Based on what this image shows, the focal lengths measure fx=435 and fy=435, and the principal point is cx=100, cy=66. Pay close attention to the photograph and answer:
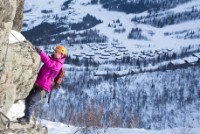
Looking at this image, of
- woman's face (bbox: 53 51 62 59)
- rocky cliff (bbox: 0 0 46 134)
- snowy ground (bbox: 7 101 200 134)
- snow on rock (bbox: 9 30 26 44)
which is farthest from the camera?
snowy ground (bbox: 7 101 200 134)

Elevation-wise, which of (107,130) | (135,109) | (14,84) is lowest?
(135,109)

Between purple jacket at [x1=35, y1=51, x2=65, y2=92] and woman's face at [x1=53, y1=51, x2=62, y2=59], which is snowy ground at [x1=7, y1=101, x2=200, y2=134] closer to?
purple jacket at [x1=35, y1=51, x2=65, y2=92]

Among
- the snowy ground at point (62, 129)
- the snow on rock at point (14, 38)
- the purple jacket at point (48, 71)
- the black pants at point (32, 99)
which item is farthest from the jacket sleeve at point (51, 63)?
the snowy ground at point (62, 129)

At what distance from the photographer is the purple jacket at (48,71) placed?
9.77 metres

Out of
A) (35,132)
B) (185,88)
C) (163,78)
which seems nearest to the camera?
(35,132)

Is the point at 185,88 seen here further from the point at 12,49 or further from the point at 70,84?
the point at 12,49

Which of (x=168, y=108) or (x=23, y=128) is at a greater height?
(x=23, y=128)

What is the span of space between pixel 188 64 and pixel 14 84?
580 feet

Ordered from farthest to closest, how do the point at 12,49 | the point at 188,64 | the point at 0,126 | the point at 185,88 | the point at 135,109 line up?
the point at 188,64 → the point at 185,88 → the point at 135,109 → the point at 12,49 → the point at 0,126

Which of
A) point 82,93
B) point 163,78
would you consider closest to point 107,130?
point 82,93

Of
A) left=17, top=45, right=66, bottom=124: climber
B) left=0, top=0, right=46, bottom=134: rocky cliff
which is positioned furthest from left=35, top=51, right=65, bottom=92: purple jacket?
left=0, top=0, right=46, bottom=134: rocky cliff

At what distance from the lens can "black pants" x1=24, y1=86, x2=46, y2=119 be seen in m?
10.1

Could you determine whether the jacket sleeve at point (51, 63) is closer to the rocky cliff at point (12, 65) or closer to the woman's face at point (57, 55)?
the woman's face at point (57, 55)

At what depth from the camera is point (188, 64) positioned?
182m
